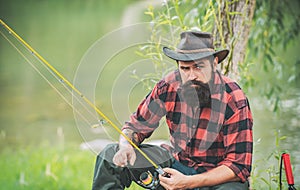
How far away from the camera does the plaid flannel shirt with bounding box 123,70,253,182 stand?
2191 millimetres

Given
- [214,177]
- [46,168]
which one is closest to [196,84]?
[214,177]

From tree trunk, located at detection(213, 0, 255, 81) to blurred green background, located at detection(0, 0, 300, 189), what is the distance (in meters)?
0.45

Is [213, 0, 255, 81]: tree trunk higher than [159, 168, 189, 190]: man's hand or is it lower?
higher

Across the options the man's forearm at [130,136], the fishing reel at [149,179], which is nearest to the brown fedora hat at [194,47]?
the man's forearm at [130,136]

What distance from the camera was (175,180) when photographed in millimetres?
2180

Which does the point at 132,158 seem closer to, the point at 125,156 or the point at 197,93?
the point at 125,156

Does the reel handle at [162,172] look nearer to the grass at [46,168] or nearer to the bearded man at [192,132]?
the bearded man at [192,132]

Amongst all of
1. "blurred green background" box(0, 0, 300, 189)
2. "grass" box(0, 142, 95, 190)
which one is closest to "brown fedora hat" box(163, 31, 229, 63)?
"blurred green background" box(0, 0, 300, 189)

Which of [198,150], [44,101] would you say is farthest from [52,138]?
[198,150]

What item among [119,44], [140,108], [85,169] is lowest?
[85,169]

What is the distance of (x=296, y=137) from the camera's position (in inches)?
200

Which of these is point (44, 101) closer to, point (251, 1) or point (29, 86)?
point (29, 86)

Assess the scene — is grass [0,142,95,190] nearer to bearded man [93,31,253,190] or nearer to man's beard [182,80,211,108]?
bearded man [93,31,253,190]

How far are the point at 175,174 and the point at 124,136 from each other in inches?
11.2
